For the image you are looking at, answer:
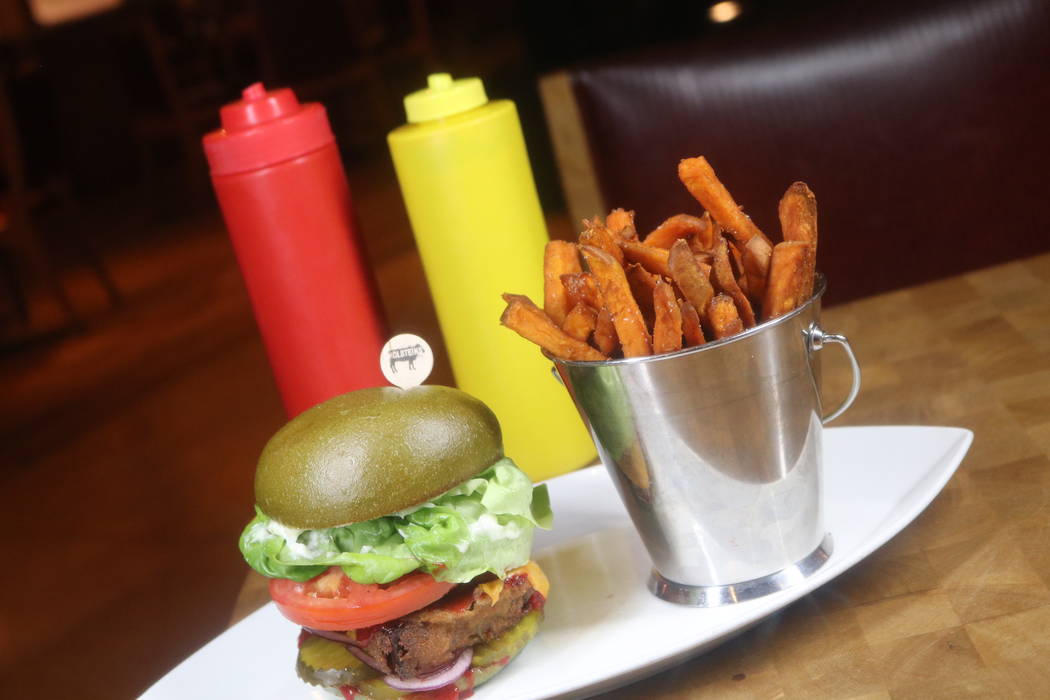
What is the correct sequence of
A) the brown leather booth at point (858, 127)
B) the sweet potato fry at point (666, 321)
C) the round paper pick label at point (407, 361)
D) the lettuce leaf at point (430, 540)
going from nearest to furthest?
the sweet potato fry at point (666, 321), the lettuce leaf at point (430, 540), the round paper pick label at point (407, 361), the brown leather booth at point (858, 127)

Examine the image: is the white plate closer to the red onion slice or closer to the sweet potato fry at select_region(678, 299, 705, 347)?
the red onion slice

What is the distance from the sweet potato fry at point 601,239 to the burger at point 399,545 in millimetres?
161

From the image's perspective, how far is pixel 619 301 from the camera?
2.51ft

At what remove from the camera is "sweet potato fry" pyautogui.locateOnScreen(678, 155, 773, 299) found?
0.79 m

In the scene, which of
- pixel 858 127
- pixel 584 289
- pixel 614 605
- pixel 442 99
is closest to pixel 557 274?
pixel 584 289

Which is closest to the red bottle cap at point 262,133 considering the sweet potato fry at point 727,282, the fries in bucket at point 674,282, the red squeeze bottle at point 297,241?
the red squeeze bottle at point 297,241

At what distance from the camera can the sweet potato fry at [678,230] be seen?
0.86 meters

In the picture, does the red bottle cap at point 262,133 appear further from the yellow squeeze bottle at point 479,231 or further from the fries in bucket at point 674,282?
the fries in bucket at point 674,282

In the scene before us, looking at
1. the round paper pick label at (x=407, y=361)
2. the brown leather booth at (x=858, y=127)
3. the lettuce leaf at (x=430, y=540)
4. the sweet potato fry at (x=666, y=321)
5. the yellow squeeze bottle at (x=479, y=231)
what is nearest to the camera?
the sweet potato fry at (x=666, y=321)

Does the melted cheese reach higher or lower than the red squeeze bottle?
lower

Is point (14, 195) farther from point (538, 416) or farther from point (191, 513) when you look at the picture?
point (538, 416)

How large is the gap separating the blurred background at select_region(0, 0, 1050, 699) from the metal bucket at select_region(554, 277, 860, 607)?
103 centimetres

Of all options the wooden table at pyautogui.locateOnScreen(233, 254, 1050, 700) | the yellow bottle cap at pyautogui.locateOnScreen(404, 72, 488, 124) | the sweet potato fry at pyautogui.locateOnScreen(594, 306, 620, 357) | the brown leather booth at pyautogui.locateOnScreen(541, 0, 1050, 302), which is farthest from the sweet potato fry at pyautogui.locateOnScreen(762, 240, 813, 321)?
the brown leather booth at pyautogui.locateOnScreen(541, 0, 1050, 302)

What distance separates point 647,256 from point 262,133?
0.50 meters
